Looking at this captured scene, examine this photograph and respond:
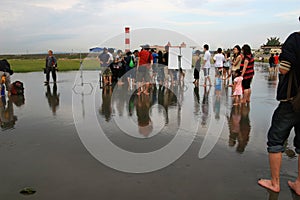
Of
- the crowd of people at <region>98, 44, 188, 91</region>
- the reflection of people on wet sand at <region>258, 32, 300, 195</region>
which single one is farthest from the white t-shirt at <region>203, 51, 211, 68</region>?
the reflection of people on wet sand at <region>258, 32, 300, 195</region>

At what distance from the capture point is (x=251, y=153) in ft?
16.5

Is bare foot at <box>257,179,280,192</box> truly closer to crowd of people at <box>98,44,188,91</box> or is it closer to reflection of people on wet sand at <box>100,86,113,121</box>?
reflection of people on wet sand at <box>100,86,113,121</box>

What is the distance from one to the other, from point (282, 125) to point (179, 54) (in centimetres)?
1068

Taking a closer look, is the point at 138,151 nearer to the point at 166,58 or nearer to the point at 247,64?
the point at 247,64

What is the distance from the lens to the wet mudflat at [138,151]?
12.2 ft

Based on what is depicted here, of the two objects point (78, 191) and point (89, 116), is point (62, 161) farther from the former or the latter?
point (89, 116)

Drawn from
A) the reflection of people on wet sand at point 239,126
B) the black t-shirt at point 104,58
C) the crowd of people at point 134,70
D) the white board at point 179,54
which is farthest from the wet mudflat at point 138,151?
the black t-shirt at point 104,58

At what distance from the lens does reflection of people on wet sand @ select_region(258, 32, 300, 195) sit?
3.45m

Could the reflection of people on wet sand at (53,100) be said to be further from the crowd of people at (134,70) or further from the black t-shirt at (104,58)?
the crowd of people at (134,70)

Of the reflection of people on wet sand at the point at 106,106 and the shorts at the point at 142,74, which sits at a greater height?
the shorts at the point at 142,74

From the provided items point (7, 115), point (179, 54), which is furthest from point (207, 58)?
point (7, 115)

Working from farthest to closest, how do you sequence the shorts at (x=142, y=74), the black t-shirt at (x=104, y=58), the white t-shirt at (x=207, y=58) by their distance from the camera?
1. the black t-shirt at (x=104, y=58)
2. the white t-shirt at (x=207, y=58)
3. the shorts at (x=142, y=74)

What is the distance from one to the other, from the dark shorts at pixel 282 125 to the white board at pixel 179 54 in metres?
10.5

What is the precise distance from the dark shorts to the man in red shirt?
817 cm
